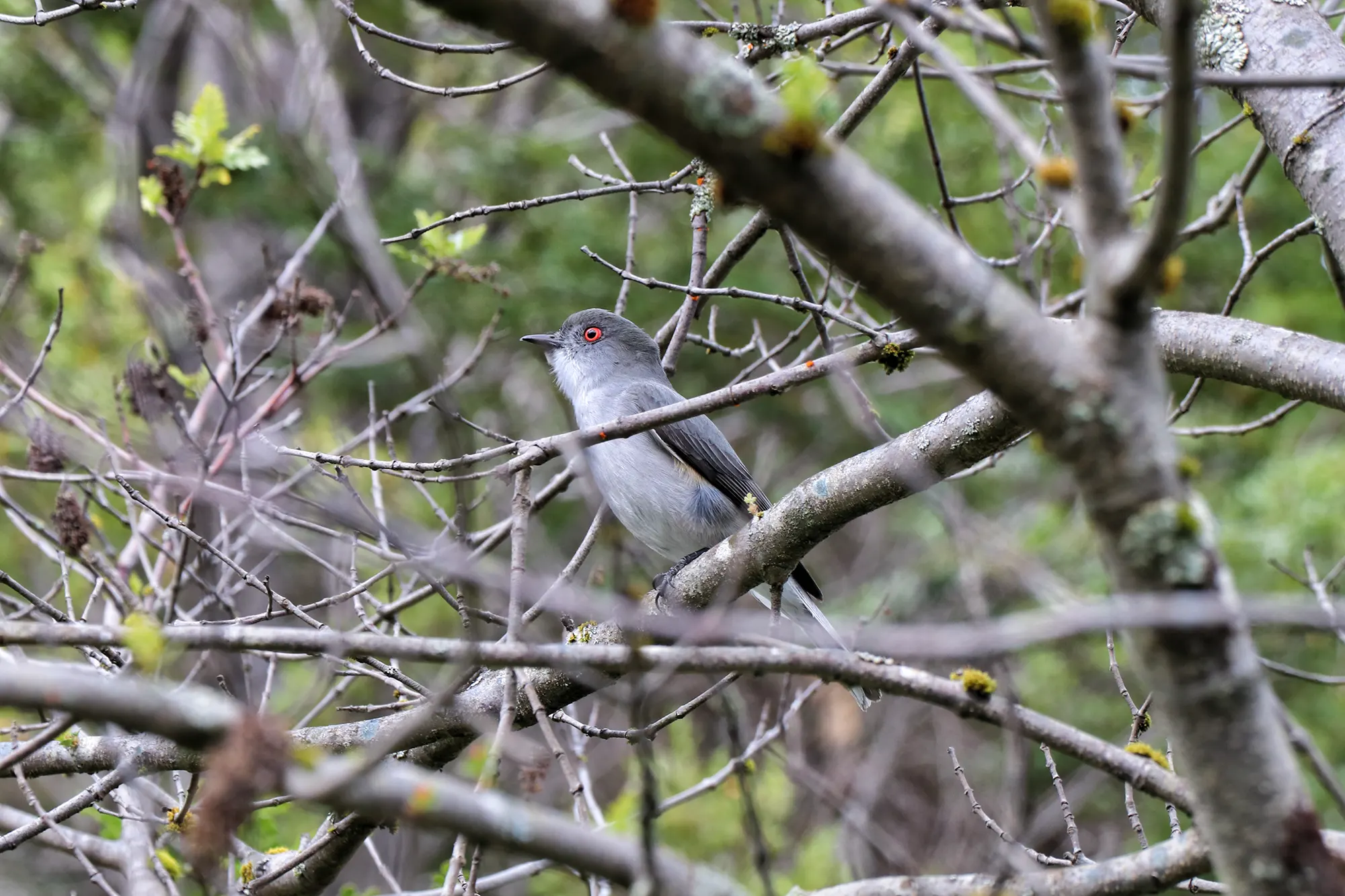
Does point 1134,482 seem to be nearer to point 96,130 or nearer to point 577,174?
point 577,174

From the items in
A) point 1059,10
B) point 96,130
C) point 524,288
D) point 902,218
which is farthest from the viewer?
point 96,130

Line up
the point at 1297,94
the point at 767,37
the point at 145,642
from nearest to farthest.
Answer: the point at 145,642, the point at 1297,94, the point at 767,37

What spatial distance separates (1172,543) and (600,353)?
4.46 meters

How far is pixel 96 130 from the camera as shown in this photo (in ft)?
32.2

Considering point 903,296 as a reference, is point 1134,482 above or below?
below

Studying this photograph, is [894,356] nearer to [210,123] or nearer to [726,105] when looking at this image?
[726,105]

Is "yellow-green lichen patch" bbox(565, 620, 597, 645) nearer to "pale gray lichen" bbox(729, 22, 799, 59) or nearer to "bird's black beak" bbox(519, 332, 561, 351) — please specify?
"pale gray lichen" bbox(729, 22, 799, 59)

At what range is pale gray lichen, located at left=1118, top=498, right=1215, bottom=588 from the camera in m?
1.82

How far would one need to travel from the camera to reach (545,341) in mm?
6172

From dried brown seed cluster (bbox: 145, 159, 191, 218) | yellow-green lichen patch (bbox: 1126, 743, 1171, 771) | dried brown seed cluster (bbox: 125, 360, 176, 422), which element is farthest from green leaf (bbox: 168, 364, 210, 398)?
yellow-green lichen patch (bbox: 1126, 743, 1171, 771)

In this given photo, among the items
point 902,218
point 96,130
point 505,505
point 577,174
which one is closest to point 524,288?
point 577,174

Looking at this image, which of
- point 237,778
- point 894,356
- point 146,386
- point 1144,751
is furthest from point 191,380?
point 1144,751

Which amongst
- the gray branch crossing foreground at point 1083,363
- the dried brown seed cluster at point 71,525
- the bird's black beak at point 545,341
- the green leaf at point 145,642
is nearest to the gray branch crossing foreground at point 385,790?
the green leaf at point 145,642

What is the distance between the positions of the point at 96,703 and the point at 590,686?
1.87 meters
